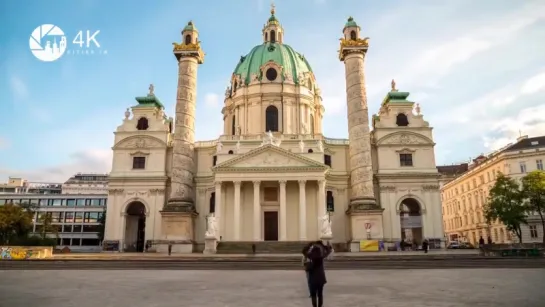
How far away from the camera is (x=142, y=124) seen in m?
47.8

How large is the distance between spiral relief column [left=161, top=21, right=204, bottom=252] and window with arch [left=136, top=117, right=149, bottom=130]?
22.6 ft

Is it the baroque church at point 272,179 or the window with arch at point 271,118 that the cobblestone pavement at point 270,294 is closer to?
the baroque church at point 272,179

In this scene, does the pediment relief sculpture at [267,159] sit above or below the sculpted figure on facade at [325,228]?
above

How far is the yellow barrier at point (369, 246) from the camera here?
37.2 meters

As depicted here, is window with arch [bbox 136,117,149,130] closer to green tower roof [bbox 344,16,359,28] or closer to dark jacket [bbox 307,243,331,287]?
green tower roof [bbox 344,16,359,28]

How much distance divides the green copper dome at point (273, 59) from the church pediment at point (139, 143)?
14.4m

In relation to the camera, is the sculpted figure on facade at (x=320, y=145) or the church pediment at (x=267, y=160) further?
the sculpted figure on facade at (x=320, y=145)

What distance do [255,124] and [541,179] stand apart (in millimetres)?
30986

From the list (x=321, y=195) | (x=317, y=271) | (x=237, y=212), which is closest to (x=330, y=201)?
(x=321, y=195)

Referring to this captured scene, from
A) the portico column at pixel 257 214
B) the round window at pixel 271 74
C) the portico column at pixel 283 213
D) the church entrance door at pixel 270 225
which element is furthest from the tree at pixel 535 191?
the round window at pixel 271 74

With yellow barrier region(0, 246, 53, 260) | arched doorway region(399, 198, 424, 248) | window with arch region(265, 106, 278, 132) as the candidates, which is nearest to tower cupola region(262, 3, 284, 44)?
window with arch region(265, 106, 278, 132)

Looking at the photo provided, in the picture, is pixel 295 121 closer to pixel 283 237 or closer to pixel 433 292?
pixel 283 237

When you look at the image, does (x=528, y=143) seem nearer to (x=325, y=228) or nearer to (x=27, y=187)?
(x=325, y=228)

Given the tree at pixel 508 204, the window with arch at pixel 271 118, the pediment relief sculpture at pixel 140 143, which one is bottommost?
the tree at pixel 508 204
